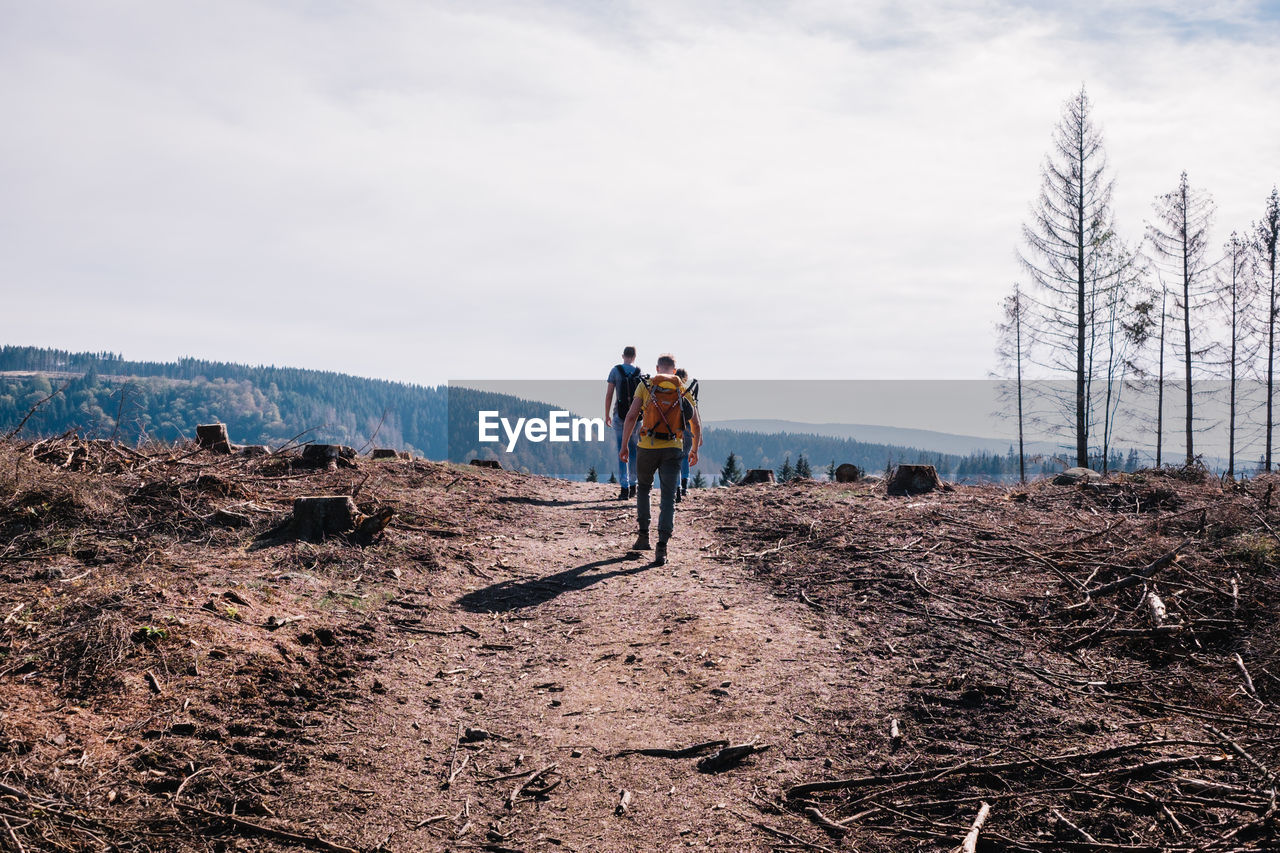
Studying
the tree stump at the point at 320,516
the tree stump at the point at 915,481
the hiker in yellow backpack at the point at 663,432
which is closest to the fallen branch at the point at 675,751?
the hiker in yellow backpack at the point at 663,432

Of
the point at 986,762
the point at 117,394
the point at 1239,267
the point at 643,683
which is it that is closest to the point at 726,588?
the point at 643,683

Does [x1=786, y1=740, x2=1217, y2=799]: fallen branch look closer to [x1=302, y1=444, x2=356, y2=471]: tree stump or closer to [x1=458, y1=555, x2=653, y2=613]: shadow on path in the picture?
[x1=458, y1=555, x2=653, y2=613]: shadow on path

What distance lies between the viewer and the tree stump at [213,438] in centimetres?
1225

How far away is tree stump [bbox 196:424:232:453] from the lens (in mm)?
12250

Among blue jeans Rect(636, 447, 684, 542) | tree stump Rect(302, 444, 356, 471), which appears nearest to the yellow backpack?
blue jeans Rect(636, 447, 684, 542)

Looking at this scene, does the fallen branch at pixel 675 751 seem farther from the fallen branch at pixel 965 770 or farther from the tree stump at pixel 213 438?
the tree stump at pixel 213 438

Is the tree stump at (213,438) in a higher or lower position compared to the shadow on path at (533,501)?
higher

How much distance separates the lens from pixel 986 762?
4211mm

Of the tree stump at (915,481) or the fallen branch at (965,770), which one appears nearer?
the fallen branch at (965,770)

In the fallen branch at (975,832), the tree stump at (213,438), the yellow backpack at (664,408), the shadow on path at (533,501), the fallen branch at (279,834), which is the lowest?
the fallen branch at (279,834)

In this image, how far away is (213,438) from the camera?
1252cm

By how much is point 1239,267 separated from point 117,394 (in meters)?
42.3

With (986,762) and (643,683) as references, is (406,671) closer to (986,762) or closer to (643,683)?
(643,683)

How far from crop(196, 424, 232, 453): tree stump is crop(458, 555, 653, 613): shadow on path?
6461mm
